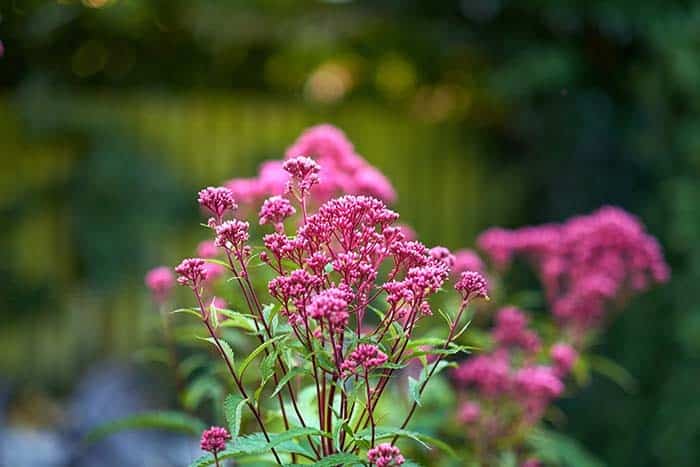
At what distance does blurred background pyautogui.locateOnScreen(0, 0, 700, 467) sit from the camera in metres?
3.73

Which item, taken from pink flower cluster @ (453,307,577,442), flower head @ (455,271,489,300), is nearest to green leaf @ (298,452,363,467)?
flower head @ (455,271,489,300)

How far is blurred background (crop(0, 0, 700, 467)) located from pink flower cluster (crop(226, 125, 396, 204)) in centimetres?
205

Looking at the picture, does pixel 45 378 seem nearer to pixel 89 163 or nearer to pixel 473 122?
pixel 89 163

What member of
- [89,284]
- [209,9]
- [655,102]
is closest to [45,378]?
[89,284]

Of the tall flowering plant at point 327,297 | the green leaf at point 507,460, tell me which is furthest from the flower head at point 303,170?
the green leaf at point 507,460

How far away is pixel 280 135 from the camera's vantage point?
180 inches

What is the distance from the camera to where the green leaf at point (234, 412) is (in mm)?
1005

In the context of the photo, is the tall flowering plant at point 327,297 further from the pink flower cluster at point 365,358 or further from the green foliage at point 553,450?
the green foliage at point 553,450

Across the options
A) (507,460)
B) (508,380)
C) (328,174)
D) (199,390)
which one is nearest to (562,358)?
(508,380)

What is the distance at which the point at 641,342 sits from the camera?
11.6ft

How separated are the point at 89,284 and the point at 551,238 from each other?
3.05 m

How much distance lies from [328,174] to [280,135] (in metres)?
2.89

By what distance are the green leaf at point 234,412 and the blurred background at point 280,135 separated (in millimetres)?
2746

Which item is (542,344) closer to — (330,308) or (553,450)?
(553,450)
